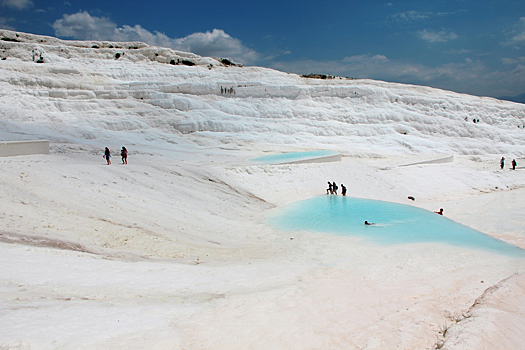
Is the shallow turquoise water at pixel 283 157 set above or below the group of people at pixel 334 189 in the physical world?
above

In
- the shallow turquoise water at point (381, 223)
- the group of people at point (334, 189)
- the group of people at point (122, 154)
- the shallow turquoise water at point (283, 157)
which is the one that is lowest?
the shallow turquoise water at point (381, 223)

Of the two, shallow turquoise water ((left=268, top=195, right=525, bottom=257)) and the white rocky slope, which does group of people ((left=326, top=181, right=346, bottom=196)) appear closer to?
shallow turquoise water ((left=268, top=195, right=525, bottom=257))

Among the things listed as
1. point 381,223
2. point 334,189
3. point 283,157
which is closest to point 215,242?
point 381,223

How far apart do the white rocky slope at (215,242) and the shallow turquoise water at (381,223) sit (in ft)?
2.15

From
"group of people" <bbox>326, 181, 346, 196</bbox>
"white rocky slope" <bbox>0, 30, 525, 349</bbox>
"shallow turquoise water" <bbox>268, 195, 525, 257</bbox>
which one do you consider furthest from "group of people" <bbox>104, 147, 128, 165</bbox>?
"group of people" <bbox>326, 181, 346, 196</bbox>

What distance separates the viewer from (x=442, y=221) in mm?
10594

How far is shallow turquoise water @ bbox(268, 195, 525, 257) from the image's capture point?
8.67 metres

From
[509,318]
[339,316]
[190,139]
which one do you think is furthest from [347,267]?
[190,139]

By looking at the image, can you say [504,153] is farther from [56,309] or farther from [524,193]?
[56,309]

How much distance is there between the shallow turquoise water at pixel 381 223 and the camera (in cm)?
867

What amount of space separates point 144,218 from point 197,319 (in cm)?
472

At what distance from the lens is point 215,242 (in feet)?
26.3

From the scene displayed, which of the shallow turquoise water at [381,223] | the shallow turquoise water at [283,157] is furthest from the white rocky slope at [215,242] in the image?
the shallow turquoise water at [283,157]

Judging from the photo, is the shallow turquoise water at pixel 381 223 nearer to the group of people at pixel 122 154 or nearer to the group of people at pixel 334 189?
the group of people at pixel 334 189
